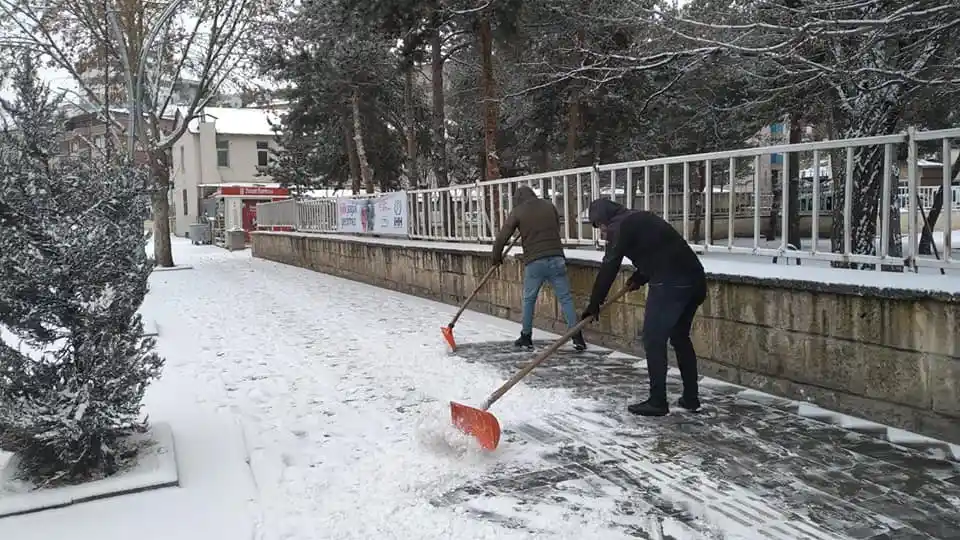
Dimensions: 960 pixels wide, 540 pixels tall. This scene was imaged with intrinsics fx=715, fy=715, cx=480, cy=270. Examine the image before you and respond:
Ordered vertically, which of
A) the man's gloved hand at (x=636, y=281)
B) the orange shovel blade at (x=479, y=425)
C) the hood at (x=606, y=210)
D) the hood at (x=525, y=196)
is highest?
the hood at (x=525, y=196)

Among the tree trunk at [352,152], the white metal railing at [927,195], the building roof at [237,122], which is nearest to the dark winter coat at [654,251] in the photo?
the white metal railing at [927,195]

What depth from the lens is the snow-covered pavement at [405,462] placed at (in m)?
3.48

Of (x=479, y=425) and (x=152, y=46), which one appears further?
(x=152, y=46)

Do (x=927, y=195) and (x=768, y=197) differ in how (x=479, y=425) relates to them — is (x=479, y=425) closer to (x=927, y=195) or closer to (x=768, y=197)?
(x=768, y=197)

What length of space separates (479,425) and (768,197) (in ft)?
15.5

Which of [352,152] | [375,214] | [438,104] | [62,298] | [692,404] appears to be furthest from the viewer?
[352,152]

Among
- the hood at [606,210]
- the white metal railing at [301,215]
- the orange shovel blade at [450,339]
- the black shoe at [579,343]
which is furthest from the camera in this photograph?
the white metal railing at [301,215]

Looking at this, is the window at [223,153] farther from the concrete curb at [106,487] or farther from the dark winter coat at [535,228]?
the concrete curb at [106,487]

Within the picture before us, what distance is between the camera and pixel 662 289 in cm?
498

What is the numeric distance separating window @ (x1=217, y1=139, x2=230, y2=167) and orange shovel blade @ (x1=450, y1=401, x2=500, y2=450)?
45438mm

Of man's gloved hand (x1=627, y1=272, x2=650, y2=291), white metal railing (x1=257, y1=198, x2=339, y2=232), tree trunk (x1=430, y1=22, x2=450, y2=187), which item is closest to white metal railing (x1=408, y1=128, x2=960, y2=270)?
man's gloved hand (x1=627, y1=272, x2=650, y2=291)

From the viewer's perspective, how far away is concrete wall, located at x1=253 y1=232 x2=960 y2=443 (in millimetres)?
4367

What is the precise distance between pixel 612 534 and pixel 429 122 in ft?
71.0

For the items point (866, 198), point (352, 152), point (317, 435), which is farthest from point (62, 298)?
point (352, 152)
